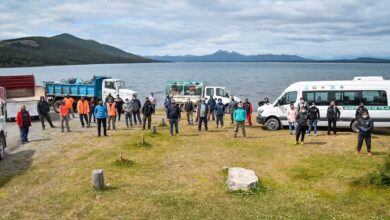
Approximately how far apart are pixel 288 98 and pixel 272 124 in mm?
1831

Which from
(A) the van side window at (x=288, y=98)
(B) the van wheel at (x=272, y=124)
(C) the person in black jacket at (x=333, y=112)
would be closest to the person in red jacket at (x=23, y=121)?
(B) the van wheel at (x=272, y=124)

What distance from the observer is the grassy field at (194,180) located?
1016 cm

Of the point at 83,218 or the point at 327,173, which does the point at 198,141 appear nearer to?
the point at 327,173

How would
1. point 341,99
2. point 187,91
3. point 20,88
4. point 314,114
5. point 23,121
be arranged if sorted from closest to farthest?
A: point 23,121, point 314,114, point 341,99, point 20,88, point 187,91

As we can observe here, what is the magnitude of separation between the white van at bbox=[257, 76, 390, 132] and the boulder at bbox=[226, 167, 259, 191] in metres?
10.6

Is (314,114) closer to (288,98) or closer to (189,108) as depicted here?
(288,98)

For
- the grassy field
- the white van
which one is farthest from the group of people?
the grassy field

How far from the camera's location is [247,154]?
16.5 meters

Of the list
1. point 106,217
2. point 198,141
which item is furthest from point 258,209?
point 198,141

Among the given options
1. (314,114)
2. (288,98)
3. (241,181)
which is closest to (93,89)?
(288,98)

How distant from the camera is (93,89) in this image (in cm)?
3322

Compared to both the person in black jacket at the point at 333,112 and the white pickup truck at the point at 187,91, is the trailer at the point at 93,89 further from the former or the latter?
the person in black jacket at the point at 333,112

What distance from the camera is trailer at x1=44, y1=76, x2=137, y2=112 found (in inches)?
1310

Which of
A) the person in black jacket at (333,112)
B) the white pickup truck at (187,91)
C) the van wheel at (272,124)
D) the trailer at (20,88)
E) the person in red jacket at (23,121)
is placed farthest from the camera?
the white pickup truck at (187,91)
